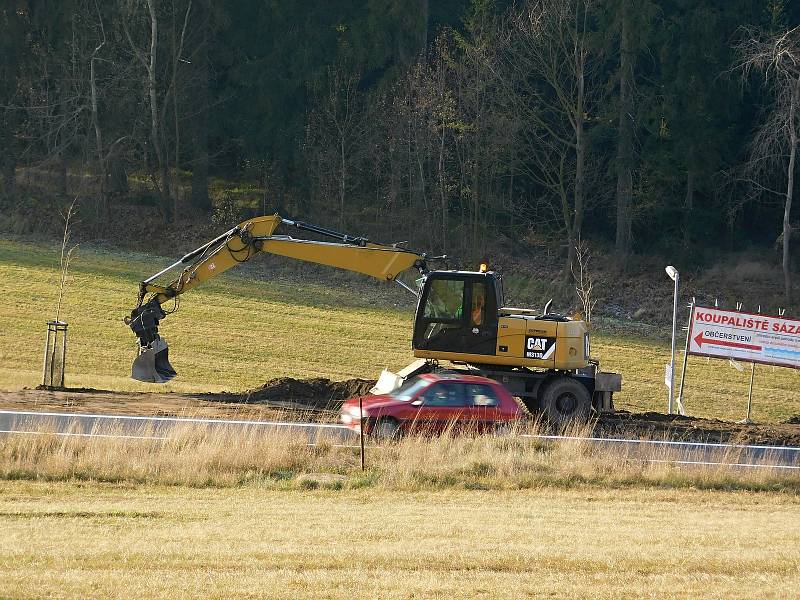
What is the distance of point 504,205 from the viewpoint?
5484 cm

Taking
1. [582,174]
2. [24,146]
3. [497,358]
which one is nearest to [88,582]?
[497,358]

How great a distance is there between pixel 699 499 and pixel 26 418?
413 inches

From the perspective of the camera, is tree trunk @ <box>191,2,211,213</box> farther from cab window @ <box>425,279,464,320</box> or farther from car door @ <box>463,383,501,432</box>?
car door @ <box>463,383,501,432</box>

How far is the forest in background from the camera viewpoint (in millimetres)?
51812

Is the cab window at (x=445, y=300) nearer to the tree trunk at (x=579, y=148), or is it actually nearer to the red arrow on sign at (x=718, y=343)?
the red arrow on sign at (x=718, y=343)

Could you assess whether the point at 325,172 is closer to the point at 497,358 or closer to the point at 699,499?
the point at 497,358

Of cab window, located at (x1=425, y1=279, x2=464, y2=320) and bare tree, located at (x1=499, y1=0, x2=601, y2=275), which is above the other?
bare tree, located at (x1=499, y1=0, x2=601, y2=275)

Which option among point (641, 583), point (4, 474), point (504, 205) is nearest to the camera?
point (641, 583)

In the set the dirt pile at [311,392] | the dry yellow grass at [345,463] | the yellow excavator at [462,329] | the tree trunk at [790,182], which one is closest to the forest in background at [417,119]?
the tree trunk at [790,182]

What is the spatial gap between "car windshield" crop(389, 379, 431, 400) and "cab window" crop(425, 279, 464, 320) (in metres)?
1.78

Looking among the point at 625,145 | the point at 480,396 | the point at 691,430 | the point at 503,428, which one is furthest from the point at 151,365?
the point at 625,145

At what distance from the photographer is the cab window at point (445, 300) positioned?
2156cm

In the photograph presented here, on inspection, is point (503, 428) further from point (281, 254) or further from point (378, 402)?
point (281, 254)

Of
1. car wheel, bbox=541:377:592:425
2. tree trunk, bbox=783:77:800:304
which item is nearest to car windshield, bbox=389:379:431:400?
car wheel, bbox=541:377:592:425
